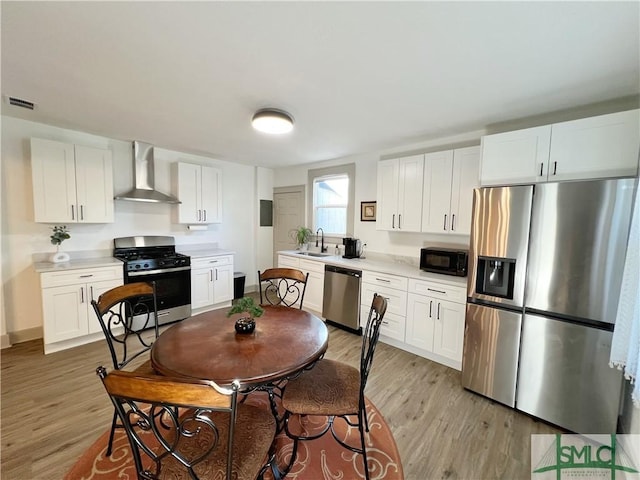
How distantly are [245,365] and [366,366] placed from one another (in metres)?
0.68

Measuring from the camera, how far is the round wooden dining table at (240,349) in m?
1.29

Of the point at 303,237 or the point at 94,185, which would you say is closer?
the point at 94,185

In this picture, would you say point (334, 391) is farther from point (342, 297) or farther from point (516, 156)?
point (516, 156)

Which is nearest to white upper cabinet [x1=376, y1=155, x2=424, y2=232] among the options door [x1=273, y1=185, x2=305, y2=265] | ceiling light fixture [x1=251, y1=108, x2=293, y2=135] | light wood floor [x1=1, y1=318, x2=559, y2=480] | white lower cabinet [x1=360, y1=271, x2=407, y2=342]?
white lower cabinet [x1=360, y1=271, x2=407, y2=342]

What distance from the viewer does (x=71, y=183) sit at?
3125mm

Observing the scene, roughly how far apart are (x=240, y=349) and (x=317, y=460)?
91 cm

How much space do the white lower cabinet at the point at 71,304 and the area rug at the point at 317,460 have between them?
169 centimetres

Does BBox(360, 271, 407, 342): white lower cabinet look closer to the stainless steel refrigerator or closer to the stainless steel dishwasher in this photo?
the stainless steel dishwasher

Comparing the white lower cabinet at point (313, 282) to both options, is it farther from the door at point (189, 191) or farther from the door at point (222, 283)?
the door at point (189, 191)

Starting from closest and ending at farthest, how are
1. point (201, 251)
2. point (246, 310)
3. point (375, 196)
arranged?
point (246, 310), point (375, 196), point (201, 251)

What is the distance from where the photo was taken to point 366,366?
1.55m

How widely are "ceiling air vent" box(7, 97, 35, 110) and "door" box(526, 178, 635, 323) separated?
443cm

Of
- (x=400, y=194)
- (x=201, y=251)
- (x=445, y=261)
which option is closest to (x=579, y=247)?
(x=445, y=261)

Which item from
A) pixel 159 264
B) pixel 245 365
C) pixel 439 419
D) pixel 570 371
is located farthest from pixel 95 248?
pixel 570 371
